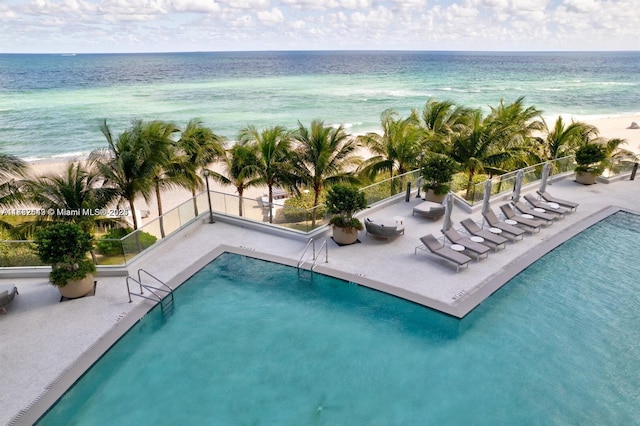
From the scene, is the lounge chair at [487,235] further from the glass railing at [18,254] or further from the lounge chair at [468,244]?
the glass railing at [18,254]

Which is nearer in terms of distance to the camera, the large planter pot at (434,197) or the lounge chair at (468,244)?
the lounge chair at (468,244)

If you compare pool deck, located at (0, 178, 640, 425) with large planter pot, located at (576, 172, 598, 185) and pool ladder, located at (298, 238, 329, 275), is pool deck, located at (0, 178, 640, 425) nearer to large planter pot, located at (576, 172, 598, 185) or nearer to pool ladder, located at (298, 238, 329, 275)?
pool ladder, located at (298, 238, 329, 275)

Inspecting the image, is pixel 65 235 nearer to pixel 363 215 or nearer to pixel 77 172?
pixel 77 172

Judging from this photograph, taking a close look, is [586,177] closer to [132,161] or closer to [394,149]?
[394,149]

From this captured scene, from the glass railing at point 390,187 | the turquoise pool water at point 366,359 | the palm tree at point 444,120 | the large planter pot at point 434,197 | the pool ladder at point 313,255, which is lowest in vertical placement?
the turquoise pool water at point 366,359

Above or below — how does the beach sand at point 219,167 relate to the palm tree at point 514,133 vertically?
below

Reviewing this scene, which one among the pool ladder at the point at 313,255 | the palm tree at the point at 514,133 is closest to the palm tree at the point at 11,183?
the pool ladder at the point at 313,255

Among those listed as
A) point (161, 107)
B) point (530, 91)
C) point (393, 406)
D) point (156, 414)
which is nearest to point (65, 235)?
point (156, 414)
